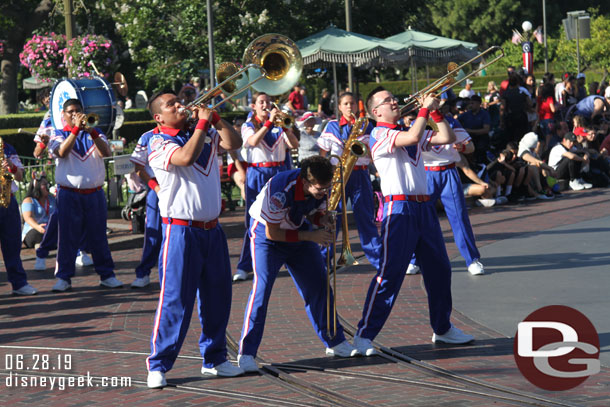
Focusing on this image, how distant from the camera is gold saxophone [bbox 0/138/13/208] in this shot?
9984mm

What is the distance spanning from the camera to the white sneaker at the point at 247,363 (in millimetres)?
6902

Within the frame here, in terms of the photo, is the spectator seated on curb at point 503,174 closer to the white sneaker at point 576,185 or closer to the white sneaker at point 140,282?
the white sneaker at point 576,185

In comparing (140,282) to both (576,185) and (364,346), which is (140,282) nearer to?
(364,346)

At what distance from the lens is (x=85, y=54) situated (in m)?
18.1

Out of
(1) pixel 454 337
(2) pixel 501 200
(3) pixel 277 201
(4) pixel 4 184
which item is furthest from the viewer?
(2) pixel 501 200

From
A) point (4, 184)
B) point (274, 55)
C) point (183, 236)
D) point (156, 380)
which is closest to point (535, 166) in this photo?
point (274, 55)

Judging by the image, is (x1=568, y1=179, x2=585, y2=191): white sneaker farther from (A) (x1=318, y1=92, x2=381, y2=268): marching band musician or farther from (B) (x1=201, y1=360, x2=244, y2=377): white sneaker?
A: (B) (x1=201, y1=360, x2=244, y2=377): white sneaker

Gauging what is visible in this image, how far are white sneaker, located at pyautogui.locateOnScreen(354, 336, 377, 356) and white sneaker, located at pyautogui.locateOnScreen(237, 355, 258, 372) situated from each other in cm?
80

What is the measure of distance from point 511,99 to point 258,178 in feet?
31.1

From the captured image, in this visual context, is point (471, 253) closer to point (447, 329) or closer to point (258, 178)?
point (258, 178)

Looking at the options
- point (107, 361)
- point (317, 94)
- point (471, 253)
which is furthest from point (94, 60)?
point (317, 94)

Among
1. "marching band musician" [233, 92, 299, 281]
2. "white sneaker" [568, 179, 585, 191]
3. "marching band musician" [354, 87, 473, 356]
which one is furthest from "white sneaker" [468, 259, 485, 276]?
"white sneaker" [568, 179, 585, 191]

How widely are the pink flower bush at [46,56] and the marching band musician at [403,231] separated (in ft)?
45.5

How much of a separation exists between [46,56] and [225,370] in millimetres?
15046
